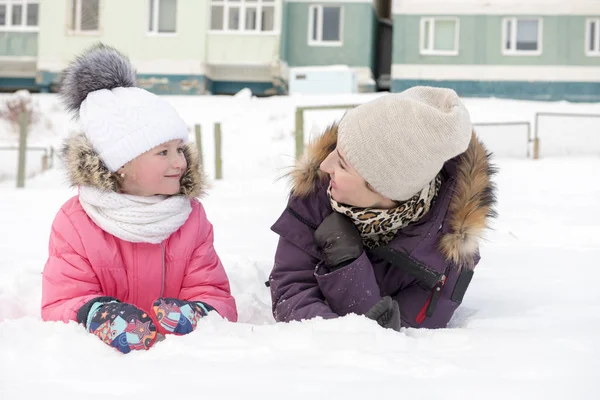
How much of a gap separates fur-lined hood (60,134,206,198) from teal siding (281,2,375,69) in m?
15.4

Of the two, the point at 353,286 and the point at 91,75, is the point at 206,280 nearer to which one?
the point at 353,286

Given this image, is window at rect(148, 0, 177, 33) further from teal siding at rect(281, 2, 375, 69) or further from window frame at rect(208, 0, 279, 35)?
teal siding at rect(281, 2, 375, 69)

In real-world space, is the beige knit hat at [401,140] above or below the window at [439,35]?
below

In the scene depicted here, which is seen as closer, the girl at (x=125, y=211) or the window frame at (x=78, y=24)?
the girl at (x=125, y=211)

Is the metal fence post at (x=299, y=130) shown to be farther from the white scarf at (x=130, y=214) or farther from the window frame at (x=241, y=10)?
the window frame at (x=241, y=10)

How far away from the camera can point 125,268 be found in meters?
2.35

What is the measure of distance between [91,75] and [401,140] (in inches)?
45.7

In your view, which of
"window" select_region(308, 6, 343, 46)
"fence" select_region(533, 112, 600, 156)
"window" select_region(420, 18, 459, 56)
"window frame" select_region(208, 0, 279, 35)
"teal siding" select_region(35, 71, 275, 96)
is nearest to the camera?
"fence" select_region(533, 112, 600, 156)

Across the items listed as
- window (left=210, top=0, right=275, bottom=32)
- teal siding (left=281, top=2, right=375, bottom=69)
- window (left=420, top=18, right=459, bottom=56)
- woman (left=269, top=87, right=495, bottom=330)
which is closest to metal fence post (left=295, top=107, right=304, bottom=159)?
woman (left=269, top=87, right=495, bottom=330)

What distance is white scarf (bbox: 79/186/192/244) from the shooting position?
225 centimetres

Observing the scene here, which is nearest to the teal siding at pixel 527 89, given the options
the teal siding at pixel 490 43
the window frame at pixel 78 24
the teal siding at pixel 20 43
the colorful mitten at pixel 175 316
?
the teal siding at pixel 490 43

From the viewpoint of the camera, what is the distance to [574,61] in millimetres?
16922

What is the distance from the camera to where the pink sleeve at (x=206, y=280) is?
2.38 meters

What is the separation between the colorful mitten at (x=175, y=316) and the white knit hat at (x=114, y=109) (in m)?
0.58
